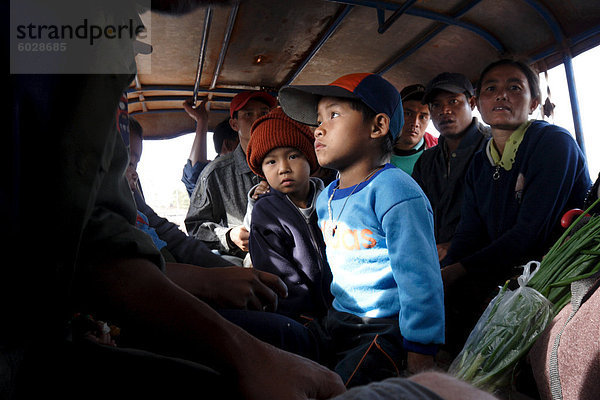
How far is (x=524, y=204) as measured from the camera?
2.20 metres

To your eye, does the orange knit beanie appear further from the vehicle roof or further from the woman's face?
the woman's face

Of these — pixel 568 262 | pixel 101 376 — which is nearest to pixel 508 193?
pixel 568 262

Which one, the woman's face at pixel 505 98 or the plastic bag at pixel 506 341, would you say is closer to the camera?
the plastic bag at pixel 506 341

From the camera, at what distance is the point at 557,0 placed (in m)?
2.69

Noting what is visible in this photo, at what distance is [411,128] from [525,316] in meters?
2.32

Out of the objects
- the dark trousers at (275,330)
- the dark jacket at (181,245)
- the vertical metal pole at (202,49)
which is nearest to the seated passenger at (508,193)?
the dark trousers at (275,330)

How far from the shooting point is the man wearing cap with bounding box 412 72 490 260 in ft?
9.50

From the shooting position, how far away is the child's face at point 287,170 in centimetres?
229

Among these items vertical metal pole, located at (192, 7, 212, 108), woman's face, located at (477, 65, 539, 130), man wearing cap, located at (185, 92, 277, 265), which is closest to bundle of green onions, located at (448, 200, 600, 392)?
woman's face, located at (477, 65, 539, 130)

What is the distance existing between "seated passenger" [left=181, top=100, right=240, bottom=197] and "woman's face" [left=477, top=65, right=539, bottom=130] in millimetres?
2816

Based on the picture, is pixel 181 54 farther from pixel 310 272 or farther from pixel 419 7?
pixel 310 272

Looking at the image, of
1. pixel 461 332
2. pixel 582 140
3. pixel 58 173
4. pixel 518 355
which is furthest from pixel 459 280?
pixel 58 173

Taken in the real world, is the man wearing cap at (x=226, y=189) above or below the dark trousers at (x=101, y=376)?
above

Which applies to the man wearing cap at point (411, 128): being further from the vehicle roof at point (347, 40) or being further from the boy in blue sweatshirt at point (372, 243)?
the boy in blue sweatshirt at point (372, 243)
